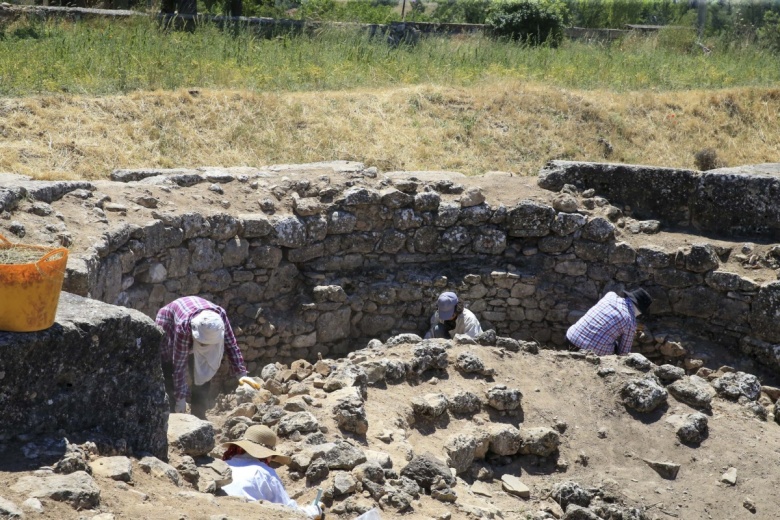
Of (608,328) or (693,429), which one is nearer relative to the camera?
(693,429)

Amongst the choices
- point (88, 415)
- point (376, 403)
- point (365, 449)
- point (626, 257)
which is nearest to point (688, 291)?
point (626, 257)

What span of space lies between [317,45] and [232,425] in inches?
374

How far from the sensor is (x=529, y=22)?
18.2m

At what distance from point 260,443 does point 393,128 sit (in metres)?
7.09

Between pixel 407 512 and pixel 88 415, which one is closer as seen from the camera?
pixel 88 415

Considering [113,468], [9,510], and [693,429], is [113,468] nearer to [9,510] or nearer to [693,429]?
[9,510]

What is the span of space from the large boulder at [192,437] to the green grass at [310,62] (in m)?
6.73

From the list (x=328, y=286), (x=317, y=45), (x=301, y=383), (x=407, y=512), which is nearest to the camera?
(x=407, y=512)

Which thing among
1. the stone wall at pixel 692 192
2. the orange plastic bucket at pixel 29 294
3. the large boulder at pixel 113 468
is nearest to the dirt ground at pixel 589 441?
the large boulder at pixel 113 468

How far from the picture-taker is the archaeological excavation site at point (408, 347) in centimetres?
433

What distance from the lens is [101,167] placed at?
9383mm

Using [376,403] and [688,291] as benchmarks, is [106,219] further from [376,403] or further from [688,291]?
[688,291]

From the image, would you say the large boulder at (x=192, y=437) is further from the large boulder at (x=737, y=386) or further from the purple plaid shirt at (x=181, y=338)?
the large boulder at (x=737, y=386)

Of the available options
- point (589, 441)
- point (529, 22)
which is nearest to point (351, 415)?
point (589, 441)
